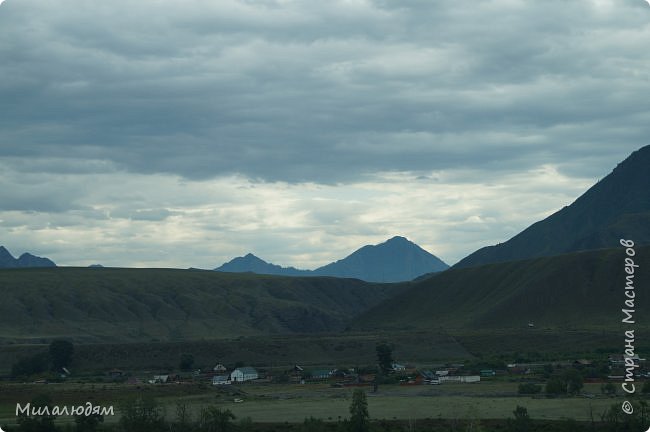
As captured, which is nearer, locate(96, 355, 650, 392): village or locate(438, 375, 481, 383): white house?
locate(96, 355, 650, 392): village

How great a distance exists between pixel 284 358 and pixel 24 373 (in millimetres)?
51236

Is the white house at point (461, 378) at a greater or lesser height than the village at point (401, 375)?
lesser

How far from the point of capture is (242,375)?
483 feet

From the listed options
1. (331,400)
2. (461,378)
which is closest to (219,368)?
(461,378)

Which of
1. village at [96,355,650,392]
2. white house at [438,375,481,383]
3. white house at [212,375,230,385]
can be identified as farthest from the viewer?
white house at [212,375,230,385]

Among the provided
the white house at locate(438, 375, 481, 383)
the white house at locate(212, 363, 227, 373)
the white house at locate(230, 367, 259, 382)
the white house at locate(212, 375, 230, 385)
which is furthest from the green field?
the white house at locate(212, 363, 227, 373)

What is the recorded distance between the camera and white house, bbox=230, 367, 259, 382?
479ft

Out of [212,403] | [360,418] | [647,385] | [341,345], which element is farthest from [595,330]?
[360,418]

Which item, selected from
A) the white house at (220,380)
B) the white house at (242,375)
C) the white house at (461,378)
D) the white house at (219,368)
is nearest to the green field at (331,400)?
the white house at (461,378)

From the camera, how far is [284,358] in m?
185

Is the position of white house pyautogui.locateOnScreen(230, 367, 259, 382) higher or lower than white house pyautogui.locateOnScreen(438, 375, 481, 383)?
higher

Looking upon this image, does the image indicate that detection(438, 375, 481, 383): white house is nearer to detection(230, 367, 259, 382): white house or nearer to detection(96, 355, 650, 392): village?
detection(96, 355, 650, 392): village

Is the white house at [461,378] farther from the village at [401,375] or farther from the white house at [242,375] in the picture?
the white house at [242,375]

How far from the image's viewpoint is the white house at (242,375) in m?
146
